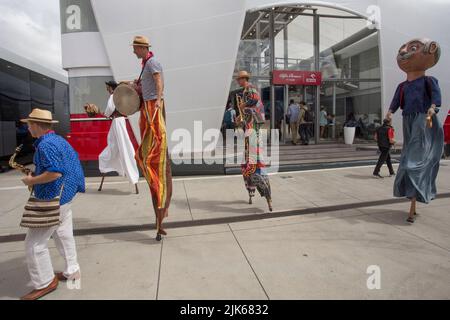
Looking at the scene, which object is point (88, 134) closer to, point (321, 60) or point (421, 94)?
point (421, 94)

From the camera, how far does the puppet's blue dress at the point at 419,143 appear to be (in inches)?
172

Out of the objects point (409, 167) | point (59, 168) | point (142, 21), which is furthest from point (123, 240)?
point (142, 21)

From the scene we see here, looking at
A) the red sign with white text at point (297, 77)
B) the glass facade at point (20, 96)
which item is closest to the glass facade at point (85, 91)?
the glass facade at point (20, 96)

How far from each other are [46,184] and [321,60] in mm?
11640

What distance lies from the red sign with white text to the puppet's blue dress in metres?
7.33

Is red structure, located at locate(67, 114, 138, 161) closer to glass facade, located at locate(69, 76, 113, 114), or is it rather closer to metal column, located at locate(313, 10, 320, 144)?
glass facade, located at locate(69, 76, 113, 114)

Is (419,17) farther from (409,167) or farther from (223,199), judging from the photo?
(223,199)

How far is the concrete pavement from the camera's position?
8.82 ft

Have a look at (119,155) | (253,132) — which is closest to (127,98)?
(253,132)

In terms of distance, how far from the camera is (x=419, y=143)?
14.5 feet

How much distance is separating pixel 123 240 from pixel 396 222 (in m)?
3.41

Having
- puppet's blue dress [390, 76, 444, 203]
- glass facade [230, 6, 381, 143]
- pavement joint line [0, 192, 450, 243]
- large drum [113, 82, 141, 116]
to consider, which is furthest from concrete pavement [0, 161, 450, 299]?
glass facade [230, 6, 381, 143]
